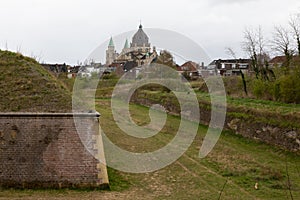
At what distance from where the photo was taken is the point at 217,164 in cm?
1419

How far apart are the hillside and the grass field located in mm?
3095

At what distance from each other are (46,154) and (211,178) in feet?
16.9

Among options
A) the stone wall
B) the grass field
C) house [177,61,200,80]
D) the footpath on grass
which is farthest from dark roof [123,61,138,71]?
the stone wall

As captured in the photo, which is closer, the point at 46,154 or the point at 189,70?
the point at 46,154

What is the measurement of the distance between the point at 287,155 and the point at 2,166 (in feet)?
34.6

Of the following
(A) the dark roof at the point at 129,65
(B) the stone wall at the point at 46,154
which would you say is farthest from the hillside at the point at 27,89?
(A) the dark roof at the point at 129,65

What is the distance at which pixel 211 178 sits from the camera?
12.3 meters

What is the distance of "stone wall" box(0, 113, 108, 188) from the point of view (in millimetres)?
10938

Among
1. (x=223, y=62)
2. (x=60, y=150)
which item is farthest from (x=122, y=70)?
(x=60, y=150)

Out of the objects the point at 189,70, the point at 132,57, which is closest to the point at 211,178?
the point at 189,70

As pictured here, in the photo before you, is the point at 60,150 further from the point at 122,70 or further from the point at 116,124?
the point at 122,70

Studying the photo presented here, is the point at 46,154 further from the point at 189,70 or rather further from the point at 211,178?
the point at 189,70

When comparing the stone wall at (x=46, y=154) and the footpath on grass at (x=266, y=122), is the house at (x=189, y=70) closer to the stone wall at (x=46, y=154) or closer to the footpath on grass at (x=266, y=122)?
the footpath on grass at (x=266, y=122)

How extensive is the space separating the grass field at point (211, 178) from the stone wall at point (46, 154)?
430mm
